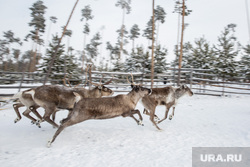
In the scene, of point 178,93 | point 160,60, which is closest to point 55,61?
point 160,60

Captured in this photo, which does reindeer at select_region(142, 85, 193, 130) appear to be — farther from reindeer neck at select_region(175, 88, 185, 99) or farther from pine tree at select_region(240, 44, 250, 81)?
pine tree at select_region(240, 44, 250, 81)

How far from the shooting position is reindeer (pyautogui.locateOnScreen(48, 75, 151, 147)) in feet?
12.5

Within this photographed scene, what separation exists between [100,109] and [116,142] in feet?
2.83

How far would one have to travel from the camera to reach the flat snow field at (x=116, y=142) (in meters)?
3.15

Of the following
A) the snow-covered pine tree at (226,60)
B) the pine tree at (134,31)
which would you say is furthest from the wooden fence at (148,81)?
the pine tree at (134,31)

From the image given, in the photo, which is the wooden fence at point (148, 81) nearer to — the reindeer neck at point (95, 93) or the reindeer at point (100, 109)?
the reindeer neck at point (95, 93)

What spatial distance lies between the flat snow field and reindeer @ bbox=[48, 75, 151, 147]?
553mm

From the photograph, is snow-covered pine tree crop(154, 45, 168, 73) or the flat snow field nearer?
the flat snow field

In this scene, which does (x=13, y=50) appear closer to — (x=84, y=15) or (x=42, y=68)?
(x=84, y=15)

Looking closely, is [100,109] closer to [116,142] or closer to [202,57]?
[116,142]

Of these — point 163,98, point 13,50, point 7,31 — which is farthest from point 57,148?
point 13,50

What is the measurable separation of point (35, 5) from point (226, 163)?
25382mm

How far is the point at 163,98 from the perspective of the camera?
611 cm

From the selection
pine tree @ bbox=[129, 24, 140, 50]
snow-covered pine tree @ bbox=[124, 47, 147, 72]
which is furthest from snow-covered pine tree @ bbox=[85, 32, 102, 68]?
snow-covered pine tree @ bbox=[124, 47, 147, 72]
